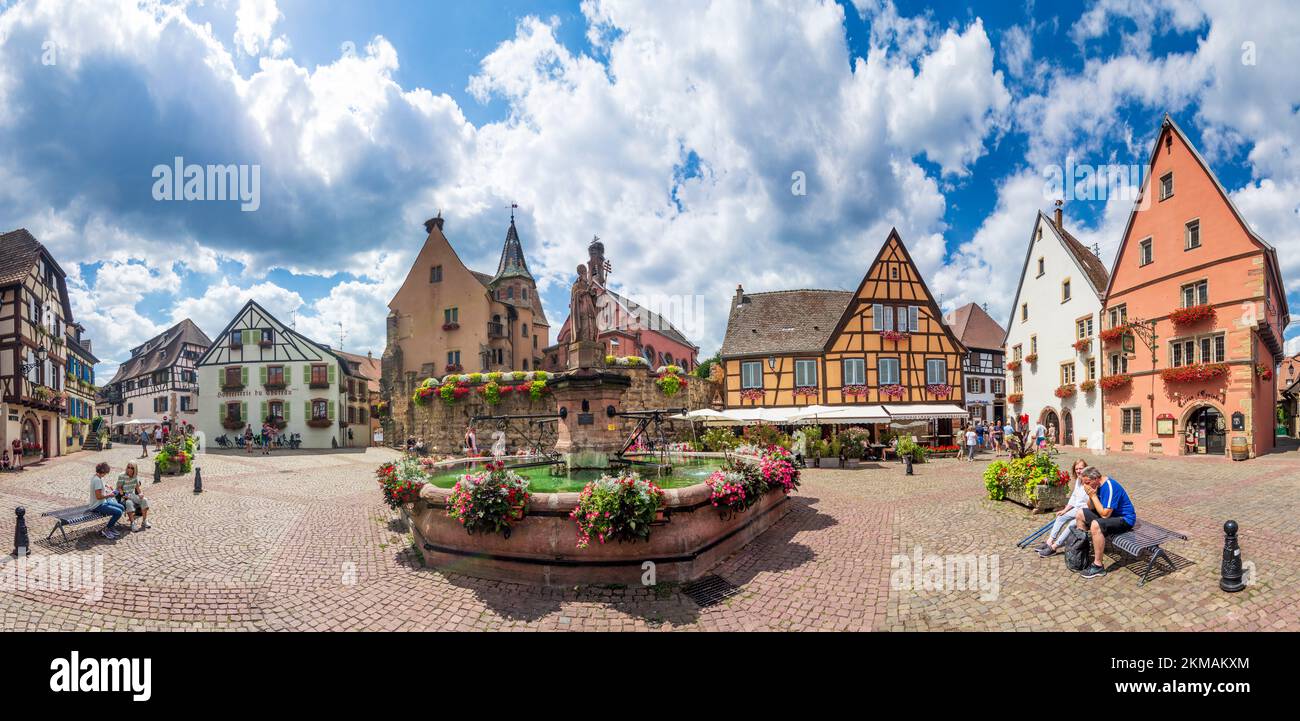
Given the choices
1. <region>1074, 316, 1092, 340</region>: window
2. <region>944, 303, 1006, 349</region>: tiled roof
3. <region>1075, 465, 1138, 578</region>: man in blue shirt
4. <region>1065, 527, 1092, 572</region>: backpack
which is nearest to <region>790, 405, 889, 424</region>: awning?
<region>1074, 316, 1092, 340</region>: window

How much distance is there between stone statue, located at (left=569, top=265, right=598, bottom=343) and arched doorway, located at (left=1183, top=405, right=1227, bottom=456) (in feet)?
76.7

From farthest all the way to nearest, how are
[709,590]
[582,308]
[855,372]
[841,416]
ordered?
[855,372], [841,416], [582,308], [709,590]

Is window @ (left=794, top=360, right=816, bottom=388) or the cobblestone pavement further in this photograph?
window @ (left=794, top=360, right=816, bottom=388)

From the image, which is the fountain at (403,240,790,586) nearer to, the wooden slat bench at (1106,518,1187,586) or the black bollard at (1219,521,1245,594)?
the wooden slat bench at (1106,518,1187,586)

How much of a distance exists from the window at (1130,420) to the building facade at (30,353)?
43.2 m

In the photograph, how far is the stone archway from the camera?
66.1 ft

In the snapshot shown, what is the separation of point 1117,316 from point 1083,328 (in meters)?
2.20

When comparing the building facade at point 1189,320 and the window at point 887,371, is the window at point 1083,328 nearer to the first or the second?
the building facade at point 1189,320

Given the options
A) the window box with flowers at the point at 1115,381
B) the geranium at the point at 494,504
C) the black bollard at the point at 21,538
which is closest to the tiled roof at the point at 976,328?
the window box with flowers at the point at 1115,381

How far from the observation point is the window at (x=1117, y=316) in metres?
23.5

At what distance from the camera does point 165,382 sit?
45.4 meters

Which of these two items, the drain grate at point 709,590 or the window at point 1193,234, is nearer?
the drain grate at point 709,590

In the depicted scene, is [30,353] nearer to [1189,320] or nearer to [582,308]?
[582,308]

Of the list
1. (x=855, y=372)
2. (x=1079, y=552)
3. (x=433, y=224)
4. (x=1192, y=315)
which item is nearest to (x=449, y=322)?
(x=433, y=224)
